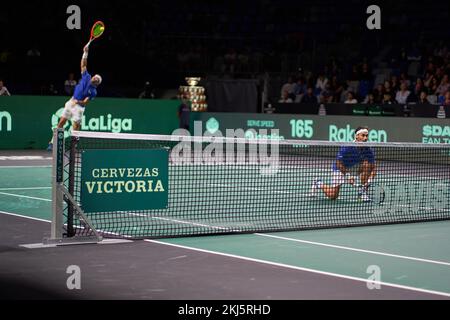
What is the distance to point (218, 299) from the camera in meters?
7.30

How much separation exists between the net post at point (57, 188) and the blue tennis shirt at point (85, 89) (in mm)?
11490

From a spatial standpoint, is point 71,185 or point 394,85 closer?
point 71,185

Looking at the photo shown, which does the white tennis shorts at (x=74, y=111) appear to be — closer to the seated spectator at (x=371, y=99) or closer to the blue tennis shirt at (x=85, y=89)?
the blue tennis shirt at (x=85, y=89)

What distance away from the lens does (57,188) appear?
32.6 ft

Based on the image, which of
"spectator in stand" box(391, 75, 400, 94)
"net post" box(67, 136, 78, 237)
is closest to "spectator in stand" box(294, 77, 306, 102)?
"spectator in stand" box(391, 75, 400, 94)

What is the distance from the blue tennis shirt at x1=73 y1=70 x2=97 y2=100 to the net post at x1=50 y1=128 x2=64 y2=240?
37.7 feet

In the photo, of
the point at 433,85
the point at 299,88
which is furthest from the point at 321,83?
the point at 433,85

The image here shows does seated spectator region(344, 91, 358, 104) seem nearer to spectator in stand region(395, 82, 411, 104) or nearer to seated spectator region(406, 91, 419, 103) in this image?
spectator in stand region(395, 82, 411, 104)

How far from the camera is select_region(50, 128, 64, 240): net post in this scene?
9906mm

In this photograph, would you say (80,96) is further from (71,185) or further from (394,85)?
(71,185)

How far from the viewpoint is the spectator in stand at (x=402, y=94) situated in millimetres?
27234

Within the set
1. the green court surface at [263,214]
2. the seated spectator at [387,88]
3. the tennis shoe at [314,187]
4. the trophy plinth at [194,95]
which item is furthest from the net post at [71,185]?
the trophy plinth at [194,95]

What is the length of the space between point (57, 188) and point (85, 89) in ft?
39.6
